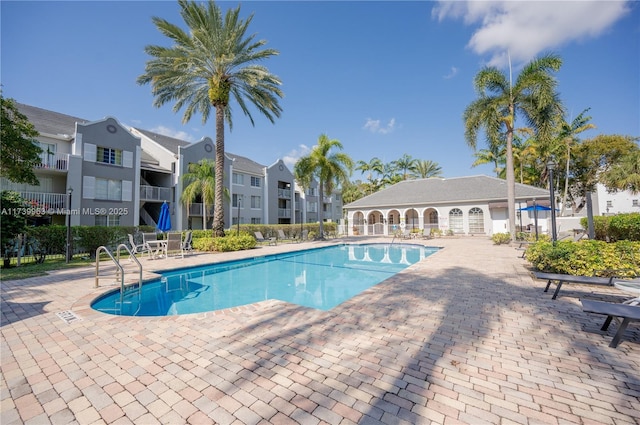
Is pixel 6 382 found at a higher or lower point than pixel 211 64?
lower

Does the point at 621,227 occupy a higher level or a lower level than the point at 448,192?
lower

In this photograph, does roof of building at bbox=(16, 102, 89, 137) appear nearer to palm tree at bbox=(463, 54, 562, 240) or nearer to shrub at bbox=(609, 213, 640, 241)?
palm tree at bbox=(463, 54, 562, 240)

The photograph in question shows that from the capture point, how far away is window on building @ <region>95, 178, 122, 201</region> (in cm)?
2002

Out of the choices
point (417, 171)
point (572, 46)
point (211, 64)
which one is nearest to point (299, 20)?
point (211, 64)

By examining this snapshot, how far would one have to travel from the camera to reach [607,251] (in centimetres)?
682

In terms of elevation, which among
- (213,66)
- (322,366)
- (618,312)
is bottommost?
(322,366)

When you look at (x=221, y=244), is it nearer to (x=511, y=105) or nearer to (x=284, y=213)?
(x=511, y=105)

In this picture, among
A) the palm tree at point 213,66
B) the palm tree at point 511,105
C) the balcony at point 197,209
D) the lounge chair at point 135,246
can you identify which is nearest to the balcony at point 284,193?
the balcony at point 197,209

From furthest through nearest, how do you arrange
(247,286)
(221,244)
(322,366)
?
(221,244) → (247,286) → (322,366)

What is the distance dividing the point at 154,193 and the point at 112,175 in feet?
11.8

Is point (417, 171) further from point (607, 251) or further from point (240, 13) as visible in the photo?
point (607, 251)

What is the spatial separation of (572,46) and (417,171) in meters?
30.5

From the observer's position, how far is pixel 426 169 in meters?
45.1

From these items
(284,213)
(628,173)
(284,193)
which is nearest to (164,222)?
(284,213)
